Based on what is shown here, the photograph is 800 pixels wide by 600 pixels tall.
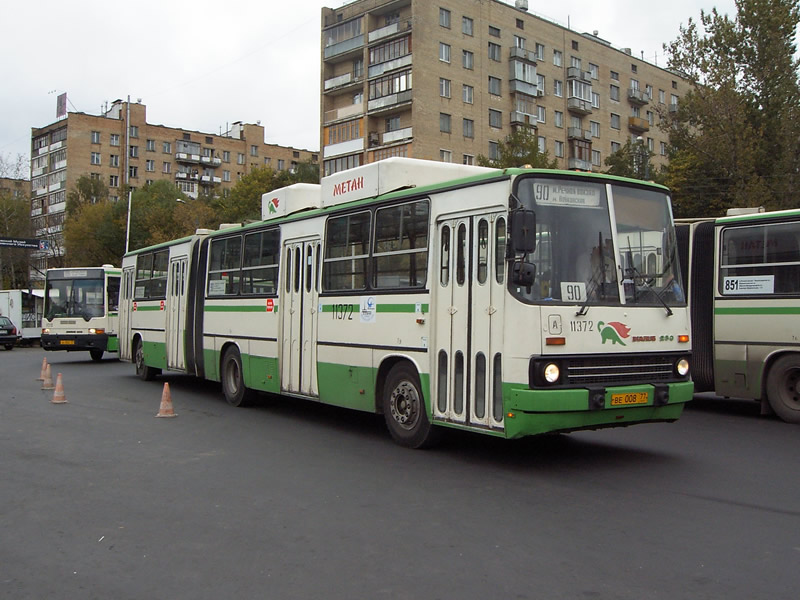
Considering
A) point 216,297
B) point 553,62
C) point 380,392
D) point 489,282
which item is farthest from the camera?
point 553,62

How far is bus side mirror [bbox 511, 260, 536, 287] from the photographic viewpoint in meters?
7.75

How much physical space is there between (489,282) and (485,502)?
2346mm

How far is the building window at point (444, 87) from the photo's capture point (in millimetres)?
55375

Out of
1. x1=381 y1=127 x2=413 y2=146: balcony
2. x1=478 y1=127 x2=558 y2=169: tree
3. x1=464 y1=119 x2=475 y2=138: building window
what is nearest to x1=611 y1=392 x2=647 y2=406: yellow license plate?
x1=478 y1=127 x2=558 y2=169: tree

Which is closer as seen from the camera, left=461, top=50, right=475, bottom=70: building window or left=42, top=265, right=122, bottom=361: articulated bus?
left=42, top=265, right=122, bottom=361: articulated bus

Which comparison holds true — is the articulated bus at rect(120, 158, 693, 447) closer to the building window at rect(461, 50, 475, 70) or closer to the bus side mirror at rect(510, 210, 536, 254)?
the bus side mirror at rect(510, 210, 536, 254)

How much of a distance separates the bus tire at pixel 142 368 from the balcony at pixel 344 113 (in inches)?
1587

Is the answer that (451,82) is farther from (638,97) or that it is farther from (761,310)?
(761,310)

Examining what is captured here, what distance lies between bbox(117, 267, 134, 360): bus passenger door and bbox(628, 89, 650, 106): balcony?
199 feet

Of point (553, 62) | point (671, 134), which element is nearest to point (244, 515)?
point (671, 134)

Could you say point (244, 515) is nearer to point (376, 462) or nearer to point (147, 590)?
point (147, 590)

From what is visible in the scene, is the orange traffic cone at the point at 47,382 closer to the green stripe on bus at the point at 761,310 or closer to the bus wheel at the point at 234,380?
the bus wheel at the point at 234,380

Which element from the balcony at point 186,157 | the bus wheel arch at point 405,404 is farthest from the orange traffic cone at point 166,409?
the balcony at point 186,157

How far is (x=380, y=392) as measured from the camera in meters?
10.1
